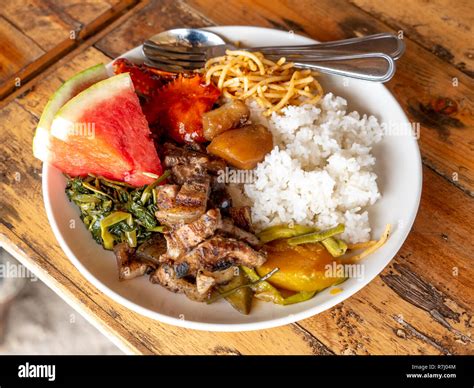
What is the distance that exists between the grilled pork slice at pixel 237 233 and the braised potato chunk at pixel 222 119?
0.56m

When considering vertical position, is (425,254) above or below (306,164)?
below

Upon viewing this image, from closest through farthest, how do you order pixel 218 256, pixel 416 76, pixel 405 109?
pixel 218 256 < pixel 405 109 < pixel 416 76

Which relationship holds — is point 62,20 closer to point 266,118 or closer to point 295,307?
point 266,118

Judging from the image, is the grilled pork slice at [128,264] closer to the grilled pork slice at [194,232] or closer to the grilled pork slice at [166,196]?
the grilled pork slice at [194,232]

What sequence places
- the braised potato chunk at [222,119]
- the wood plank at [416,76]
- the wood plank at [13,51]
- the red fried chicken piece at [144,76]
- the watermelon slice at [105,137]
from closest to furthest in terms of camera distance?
the watermelon slice at [105,137]
the braised potato chunk at [222,119]
the red fried chicken piece at [144,76]
the wood plank at [416,76]
the wood plank at [13,51]

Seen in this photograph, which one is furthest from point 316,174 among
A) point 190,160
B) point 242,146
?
point 190,160

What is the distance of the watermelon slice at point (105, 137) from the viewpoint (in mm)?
3141

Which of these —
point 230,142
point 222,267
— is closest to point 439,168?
point 230,142

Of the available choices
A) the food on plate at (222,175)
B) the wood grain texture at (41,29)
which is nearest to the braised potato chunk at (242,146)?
the food on plate at (222,175)

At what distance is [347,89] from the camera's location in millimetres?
3650

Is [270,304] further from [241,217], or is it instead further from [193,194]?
[193,194]

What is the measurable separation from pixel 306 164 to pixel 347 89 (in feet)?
1.96

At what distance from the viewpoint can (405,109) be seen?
12.9 ft

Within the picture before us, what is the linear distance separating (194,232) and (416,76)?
197cm
